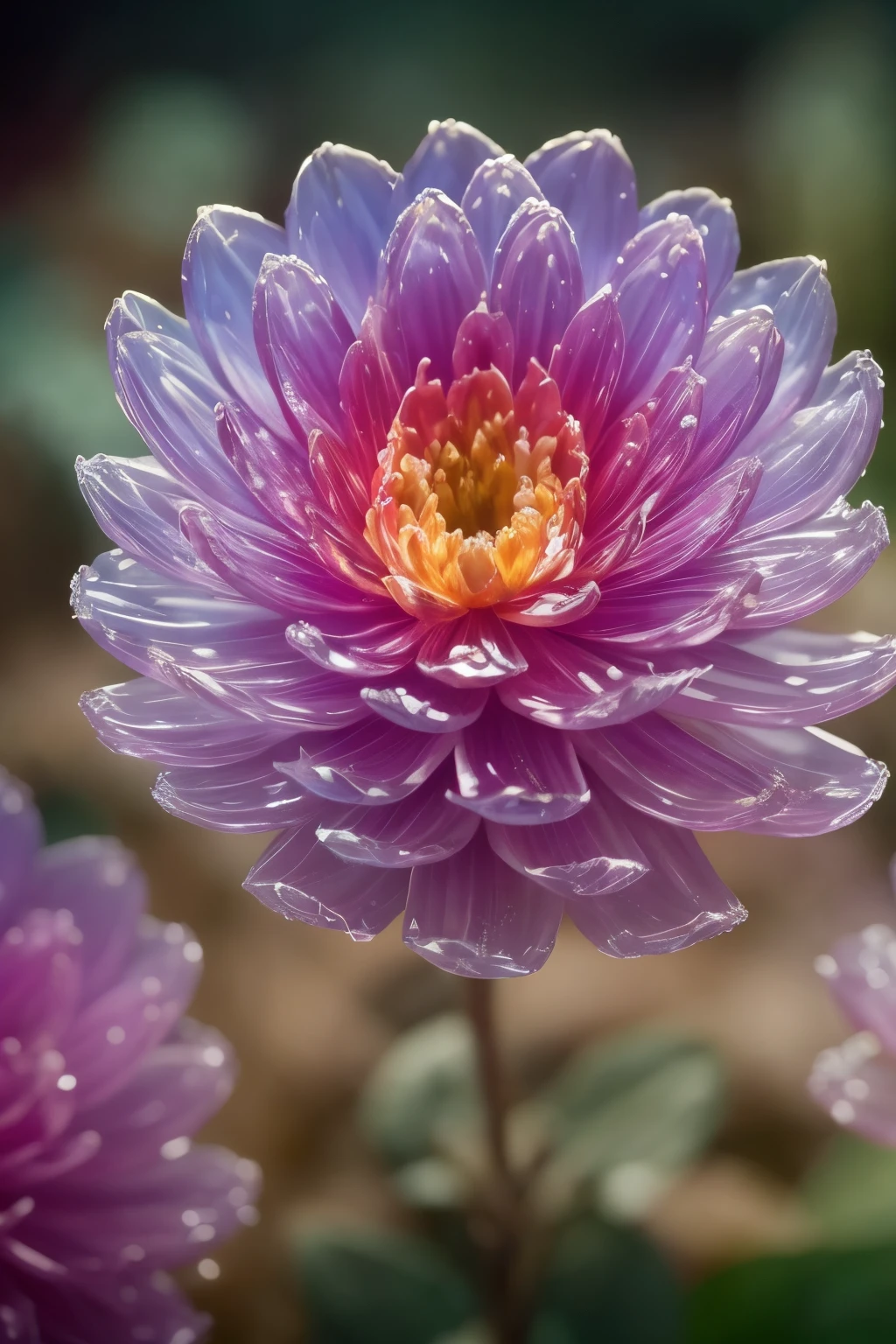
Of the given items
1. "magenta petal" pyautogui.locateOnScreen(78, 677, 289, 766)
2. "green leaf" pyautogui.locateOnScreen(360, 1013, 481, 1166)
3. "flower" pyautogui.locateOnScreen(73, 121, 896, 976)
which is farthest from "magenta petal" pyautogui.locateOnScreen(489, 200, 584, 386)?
"green leaf" pyautogui.locateOnScreen(360, 1013, 481, 1166)

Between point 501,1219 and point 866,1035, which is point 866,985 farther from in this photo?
point 501,1219

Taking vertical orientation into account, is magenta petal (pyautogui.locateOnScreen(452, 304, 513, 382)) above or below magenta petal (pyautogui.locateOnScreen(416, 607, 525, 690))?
above

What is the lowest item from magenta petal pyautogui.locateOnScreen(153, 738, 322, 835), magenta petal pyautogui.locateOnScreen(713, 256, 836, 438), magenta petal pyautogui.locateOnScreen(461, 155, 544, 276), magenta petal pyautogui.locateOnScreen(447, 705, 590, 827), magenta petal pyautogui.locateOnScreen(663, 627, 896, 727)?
magenta petal pyautogui.locateOnScreen(663, 627, 896, 727)

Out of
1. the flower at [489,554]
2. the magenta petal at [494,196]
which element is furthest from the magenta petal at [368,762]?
the magenta petal at [494,196]

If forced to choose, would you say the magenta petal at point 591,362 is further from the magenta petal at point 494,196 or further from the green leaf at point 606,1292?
the green leaf at point 606,1292

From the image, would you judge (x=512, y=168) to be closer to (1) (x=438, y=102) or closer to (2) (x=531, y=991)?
(2) (x=531, y=991)

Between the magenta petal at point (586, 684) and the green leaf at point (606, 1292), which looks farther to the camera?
the green leaf at point (606, 1292)

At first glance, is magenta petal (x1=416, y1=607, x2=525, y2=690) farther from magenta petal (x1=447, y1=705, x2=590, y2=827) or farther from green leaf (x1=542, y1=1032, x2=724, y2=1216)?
green leaf (x1=542, y1=1032, x2=724, y2=1216)
